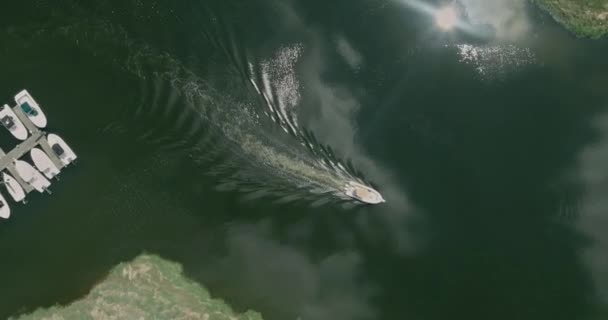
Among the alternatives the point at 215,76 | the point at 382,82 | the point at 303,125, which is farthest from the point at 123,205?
the point at 382,82

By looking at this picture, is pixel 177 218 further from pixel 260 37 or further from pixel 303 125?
pixel 260 37

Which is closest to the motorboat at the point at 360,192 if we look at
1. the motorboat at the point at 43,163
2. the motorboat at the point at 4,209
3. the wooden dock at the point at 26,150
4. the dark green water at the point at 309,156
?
the dark green water at the point at 309,156

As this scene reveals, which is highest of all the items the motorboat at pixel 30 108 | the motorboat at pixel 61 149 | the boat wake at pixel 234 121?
the boat wake at pixel 234 121

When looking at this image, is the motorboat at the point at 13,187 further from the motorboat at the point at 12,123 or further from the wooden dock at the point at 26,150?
the motorboat at the point at 12,123

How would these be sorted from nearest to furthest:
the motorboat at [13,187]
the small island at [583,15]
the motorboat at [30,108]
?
the motorboat at [30,108] → the motorboat at [13,187] → the small island at [583,15]

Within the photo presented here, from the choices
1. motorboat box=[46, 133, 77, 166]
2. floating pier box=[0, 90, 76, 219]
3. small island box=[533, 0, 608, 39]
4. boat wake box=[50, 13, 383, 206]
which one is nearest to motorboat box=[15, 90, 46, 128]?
floating pier box=[0, 90, 76, 219]

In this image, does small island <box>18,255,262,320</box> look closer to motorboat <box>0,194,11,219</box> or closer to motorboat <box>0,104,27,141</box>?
motorboat <box>0,194,11,219</box>

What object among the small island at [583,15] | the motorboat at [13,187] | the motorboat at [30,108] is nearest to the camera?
the motorboat at [30,108]
